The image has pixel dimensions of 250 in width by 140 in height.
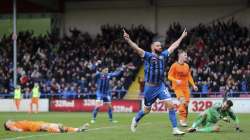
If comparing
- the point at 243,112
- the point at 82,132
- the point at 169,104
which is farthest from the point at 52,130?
the point at 243,112

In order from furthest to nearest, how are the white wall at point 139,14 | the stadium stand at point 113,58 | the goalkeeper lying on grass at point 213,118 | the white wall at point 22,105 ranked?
the white wall at point 139,14 → the white wall at point 22,105 → the stadium stand at point 113,58 → the goalkeeper lying on grass at point 213,118

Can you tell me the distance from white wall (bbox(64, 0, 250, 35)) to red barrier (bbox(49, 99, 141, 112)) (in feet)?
36.3

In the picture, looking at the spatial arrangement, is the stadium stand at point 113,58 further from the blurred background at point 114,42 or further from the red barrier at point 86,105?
the red barrier at point 86,105

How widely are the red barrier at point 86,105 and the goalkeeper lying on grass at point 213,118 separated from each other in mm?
20273

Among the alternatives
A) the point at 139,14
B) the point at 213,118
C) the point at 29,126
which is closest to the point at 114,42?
the point at 139,14

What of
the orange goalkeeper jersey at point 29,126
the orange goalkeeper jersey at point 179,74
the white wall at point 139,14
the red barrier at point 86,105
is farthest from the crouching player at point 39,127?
the white wall at point 139,14

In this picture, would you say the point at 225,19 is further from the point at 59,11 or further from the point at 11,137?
the point at 11,137

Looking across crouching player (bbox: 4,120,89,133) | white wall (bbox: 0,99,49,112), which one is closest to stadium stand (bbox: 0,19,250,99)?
white wall (bbox: 0,99,49,112)

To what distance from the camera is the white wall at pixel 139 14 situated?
1838 inches

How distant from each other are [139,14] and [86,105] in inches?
480

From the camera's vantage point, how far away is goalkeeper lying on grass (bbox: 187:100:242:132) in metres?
16.7

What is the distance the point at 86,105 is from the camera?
39.4m

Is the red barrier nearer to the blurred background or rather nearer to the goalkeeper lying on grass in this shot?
the blurred background

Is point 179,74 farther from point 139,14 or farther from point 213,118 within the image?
point 139,14
